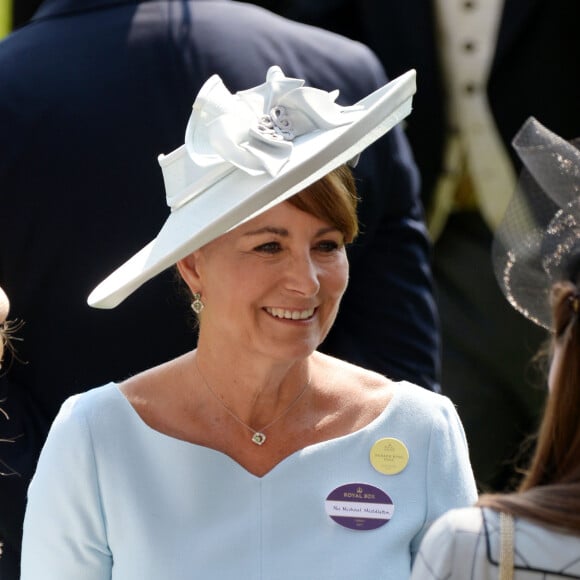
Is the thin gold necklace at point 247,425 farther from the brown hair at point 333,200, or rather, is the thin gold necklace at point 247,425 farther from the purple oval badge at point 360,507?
the brown hair at point 333,200

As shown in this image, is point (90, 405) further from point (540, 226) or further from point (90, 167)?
point (540, 226)

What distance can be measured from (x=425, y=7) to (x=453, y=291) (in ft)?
3.07

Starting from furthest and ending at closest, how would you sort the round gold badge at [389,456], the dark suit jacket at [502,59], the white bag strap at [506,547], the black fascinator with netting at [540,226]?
the dark suit jacket at [502,59], the round gold badge at [389,456], the black fascinator with netting at [540,226], the white bag strap at [506,547]

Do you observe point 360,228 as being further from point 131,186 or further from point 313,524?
point 313,524

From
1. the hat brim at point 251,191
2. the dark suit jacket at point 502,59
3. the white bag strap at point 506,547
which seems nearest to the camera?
the white bag strap at point 506,547

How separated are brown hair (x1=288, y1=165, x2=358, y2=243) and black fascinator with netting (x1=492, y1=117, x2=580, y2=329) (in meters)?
0.34

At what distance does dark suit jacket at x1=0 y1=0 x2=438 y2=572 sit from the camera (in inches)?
146

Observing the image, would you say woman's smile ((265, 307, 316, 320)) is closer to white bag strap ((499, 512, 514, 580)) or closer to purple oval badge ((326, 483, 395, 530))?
purple oval badge ((326, 483, 395, 530))

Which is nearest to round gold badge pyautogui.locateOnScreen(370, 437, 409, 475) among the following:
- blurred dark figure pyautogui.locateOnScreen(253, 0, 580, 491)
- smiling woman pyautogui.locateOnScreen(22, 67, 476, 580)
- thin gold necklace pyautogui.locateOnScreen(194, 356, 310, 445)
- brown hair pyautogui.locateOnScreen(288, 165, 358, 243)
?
smiling woman pyautogui.locateOnScreen(22, 67, 476, 580)

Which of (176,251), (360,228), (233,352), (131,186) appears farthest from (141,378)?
(360,228)

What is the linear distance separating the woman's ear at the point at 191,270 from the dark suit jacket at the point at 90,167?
61 centimetres

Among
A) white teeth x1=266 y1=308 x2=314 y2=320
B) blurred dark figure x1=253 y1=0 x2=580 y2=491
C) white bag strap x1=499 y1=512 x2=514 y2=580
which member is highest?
white bag strap x1=499 y1=512 x2=514 y2=580

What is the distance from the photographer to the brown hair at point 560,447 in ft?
7.52

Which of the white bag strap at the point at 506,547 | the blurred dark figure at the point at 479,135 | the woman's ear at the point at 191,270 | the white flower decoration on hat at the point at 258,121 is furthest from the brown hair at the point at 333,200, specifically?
the blurred dark figure at the point at 479,135
